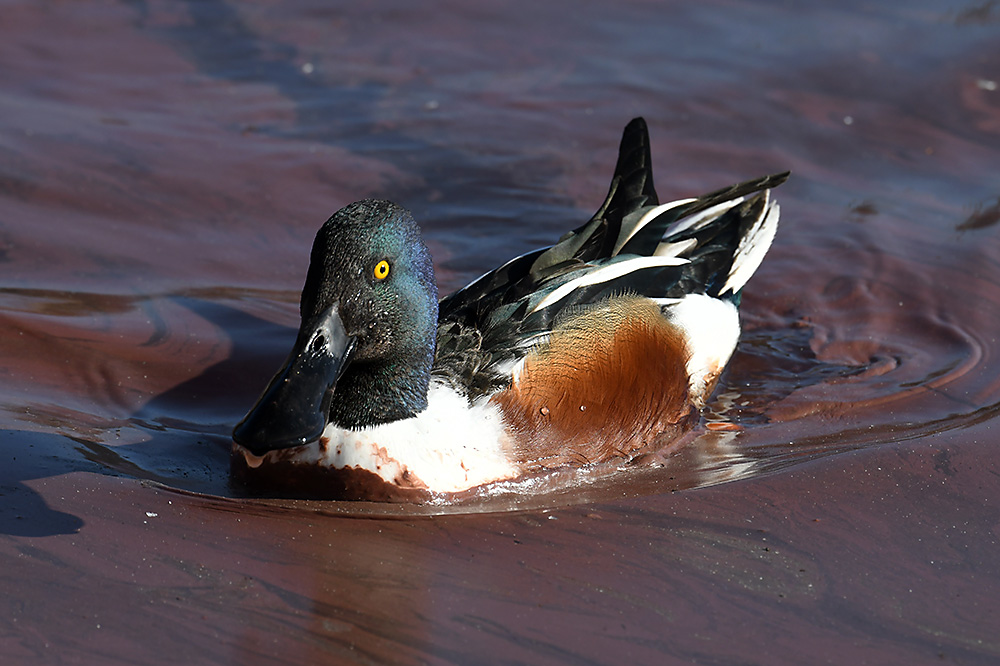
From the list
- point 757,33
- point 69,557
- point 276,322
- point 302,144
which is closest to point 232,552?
point 69,557

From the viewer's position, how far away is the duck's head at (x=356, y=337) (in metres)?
3.61

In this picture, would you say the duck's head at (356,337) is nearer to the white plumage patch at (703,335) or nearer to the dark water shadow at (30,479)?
the dark water shadow at (30,479)

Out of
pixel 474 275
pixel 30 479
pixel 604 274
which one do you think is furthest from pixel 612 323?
pixel 30 479

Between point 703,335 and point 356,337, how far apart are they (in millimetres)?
1749

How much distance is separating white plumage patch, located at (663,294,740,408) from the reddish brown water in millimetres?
150

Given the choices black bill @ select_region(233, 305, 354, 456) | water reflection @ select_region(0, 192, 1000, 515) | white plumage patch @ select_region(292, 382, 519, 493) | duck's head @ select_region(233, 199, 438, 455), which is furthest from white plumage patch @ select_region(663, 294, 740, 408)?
black bill @ select_region(233, 305, 354, 456)

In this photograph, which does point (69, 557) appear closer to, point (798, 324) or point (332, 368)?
point (332, 368)

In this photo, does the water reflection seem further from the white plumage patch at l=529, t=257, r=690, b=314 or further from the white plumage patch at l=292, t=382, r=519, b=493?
the white plumage patch at l=529, t=257, r=690, b=314

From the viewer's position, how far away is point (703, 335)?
16.3 ft

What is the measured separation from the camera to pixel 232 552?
3439 millimetres

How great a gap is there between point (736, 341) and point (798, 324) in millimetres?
633

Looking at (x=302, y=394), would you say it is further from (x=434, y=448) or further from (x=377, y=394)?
(x=434, y=448)

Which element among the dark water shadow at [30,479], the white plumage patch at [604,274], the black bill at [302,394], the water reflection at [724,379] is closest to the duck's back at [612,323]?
the white plumage patch at [604,274]

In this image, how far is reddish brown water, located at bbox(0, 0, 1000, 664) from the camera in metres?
3.25
